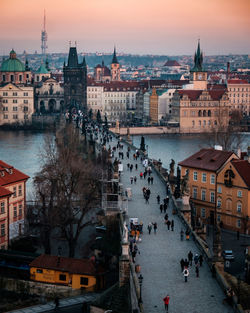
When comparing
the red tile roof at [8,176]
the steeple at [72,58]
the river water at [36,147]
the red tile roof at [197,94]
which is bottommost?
the river water at [36,147]

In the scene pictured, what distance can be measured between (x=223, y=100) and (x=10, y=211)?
6614 cm

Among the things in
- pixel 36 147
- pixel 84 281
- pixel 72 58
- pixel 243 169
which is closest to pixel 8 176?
pixel 84 281

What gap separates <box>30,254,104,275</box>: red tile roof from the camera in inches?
892

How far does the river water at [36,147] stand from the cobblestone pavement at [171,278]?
16365mm

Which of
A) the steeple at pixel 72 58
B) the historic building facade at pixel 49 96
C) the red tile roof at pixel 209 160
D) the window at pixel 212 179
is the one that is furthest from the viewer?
the steeple at pixel 72 58

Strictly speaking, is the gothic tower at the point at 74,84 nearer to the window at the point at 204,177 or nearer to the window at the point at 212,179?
the window at the point at 204,177

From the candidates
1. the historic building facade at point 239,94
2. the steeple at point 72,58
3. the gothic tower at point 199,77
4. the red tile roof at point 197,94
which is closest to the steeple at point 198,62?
the gothic tower at point 199,77

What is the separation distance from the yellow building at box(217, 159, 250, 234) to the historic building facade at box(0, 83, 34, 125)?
6615 cm

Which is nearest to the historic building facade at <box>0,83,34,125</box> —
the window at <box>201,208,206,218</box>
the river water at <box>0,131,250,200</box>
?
the river water at <box>0,131,250,200</box>

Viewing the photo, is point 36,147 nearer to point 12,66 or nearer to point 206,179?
point 206,179

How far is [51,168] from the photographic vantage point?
34.4 meters

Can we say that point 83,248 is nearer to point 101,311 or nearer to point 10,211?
point 10,211

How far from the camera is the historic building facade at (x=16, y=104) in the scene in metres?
96.8

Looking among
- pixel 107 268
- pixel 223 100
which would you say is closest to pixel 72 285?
pixel 107 268
